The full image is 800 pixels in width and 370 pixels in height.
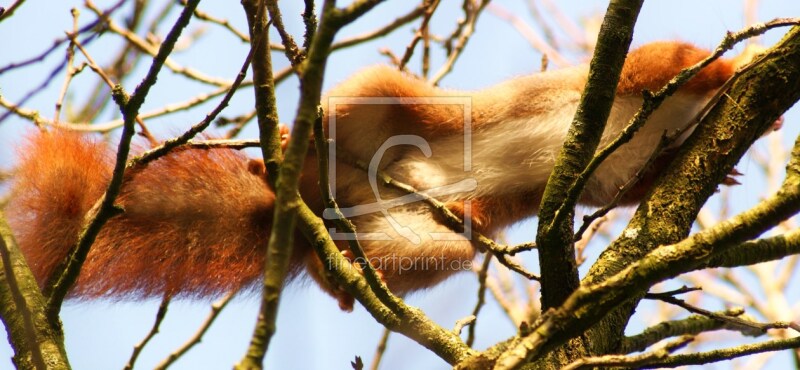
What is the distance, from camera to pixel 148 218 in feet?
8.89

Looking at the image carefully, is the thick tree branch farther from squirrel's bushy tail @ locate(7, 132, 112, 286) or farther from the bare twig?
the bare twig

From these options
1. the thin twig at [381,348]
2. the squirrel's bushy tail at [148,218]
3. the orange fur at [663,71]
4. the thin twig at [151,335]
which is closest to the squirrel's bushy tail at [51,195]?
the squirrel's bushy tail at [148,218]

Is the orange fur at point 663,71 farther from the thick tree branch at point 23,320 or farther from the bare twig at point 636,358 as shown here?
the thick tree branch at point 23,320

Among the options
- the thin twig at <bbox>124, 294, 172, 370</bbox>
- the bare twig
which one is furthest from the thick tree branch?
the bare twig

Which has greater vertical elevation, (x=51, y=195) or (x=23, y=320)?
(x=51, y=195)

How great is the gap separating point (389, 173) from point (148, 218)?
3.11 ft

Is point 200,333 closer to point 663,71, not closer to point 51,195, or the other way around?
point 51,195

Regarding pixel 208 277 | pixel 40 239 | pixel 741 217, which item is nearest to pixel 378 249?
pixel 208 277

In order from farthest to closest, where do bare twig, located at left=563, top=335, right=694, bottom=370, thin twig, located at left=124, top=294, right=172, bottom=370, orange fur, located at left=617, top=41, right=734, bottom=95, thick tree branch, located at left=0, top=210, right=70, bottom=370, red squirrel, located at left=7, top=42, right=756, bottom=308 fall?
orange fur, located at left=617, top=41, right=734, bottom=95 < red squirrel, located at left=7, top=42, right=756, bottom=308 < thin twig, located at left=124, top=294, right=172, bottom=370 < thick tree branch, located at left=0, top=210, right=70, bottom=370 < bare twig, located at left=563, top=335, right=694, bottom=370

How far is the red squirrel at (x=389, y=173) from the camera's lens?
269cm

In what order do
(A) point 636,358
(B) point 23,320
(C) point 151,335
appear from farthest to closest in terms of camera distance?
(C) point 151,335 → (B) point 23,320 → (A) point 636,358

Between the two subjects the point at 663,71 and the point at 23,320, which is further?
the point at 663,71

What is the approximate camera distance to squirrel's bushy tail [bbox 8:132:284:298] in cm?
254

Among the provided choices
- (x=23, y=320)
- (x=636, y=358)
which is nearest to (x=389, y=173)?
(x=23, y=320)
